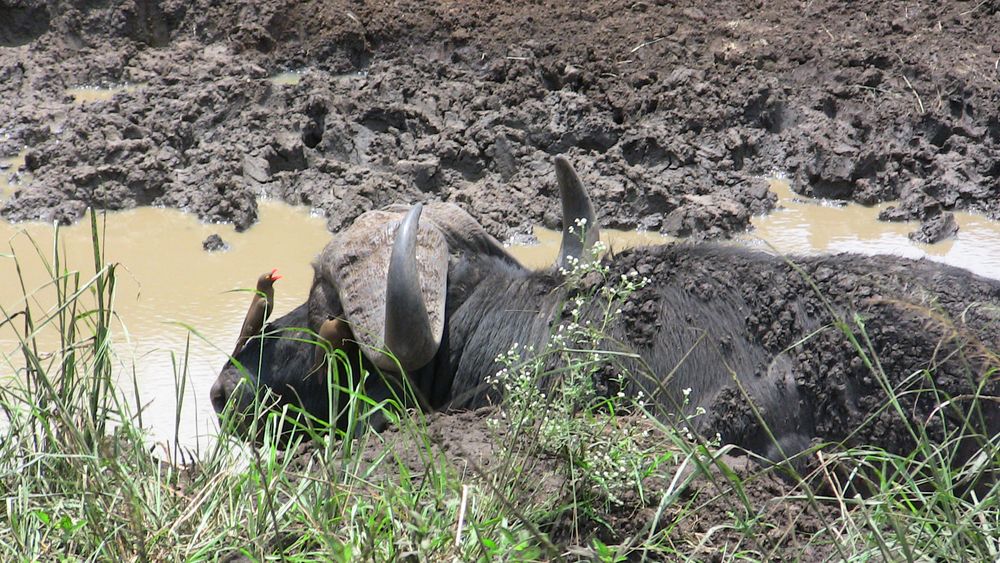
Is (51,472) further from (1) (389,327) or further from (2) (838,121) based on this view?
(2) (838,121)

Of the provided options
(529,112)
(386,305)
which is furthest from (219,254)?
(386,305)

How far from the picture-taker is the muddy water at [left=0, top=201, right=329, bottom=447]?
6.07 m

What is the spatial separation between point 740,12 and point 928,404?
8123 mm

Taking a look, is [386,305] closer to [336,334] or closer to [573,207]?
[336,334]

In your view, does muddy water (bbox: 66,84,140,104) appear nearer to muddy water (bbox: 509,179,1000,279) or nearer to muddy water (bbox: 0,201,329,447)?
muddy water (bbox: 0,201,329,447)

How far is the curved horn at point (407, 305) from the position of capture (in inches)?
163

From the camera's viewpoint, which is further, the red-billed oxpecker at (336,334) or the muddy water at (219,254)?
the muddy water at (219,254)

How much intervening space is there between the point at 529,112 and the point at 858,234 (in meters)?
2.94

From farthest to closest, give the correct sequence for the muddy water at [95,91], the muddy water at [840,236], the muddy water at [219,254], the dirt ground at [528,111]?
the muddy water at [95,91], the dirt ground at [528,111], the muddy water at [840,236], the muddy water at [219,254]

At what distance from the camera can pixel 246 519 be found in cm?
310

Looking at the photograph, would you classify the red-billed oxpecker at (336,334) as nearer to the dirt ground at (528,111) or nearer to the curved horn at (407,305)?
the curved horn at (407,305)

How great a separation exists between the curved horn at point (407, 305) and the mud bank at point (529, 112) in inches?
144

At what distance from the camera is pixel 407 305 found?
4.23 metres

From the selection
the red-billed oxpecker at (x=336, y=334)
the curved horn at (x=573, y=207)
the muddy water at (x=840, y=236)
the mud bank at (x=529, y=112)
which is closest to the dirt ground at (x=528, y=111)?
the mud bank at (x=529, y=112)
